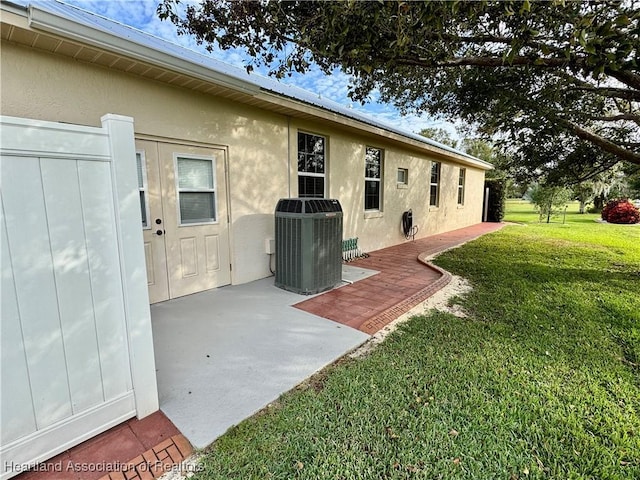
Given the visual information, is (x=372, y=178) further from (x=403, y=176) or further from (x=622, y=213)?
(x=622, y=213)

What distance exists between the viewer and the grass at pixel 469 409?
171 centimetres

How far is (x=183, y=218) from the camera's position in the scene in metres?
4.39

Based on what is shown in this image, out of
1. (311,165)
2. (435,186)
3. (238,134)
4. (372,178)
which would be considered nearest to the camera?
(238,134)

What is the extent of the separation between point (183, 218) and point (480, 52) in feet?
18.0

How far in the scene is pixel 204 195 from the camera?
458 cm

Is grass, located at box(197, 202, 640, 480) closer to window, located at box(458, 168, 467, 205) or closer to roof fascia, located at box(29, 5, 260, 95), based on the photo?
roof fascia, located at box(29, 5, 260, 95)

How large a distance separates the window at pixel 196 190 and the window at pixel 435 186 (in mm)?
8327

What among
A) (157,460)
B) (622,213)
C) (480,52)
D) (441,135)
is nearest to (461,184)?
(480,52)

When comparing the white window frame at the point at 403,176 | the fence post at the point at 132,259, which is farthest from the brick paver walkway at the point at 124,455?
the white window frame at the point at 403,176

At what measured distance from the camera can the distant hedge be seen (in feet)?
53.4

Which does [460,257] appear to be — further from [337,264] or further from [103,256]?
[103,256]

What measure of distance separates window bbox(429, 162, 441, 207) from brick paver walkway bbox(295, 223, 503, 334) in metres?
4.32

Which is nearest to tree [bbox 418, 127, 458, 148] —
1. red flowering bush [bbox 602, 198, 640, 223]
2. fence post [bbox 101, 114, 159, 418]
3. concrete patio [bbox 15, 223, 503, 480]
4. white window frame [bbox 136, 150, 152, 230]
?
red flowering bush [bbox 602, 198, 640, 223]

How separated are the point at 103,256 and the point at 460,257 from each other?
722cm
